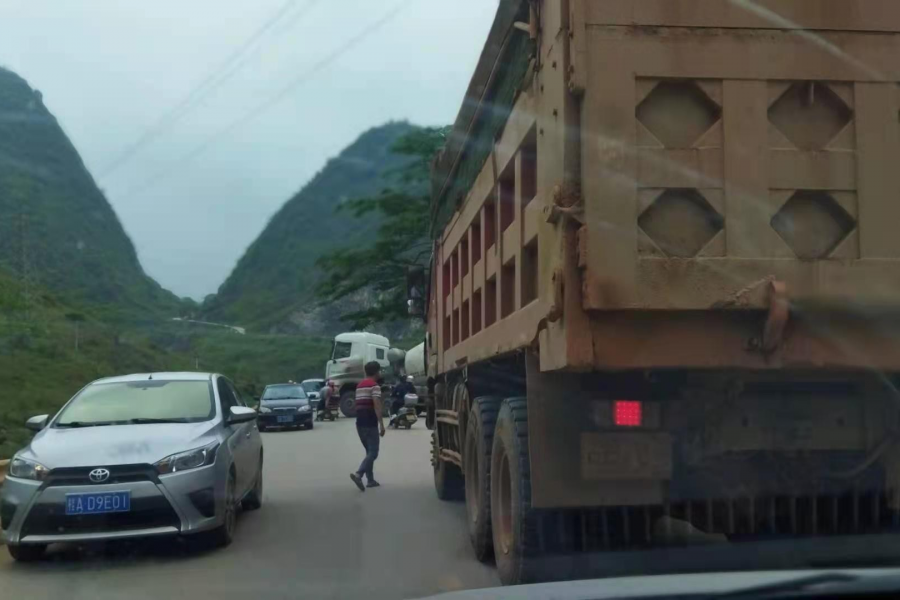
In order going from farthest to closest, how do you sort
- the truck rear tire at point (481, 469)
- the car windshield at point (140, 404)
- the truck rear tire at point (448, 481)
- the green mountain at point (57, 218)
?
the green mountain at point (57, 218) < the truck rear tire at point (448, 481) < the car windshield at point (140, 404) < the truck rear tire at point (481, 469)

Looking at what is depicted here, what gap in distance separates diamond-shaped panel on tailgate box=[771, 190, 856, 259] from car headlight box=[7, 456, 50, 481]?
5364 mm

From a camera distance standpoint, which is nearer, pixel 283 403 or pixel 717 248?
pixel 717 248

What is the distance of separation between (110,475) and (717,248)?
4776 mm

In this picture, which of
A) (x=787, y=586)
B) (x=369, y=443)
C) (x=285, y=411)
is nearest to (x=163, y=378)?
(x=369, y=443)

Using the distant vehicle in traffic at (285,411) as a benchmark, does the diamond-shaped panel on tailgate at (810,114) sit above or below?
above

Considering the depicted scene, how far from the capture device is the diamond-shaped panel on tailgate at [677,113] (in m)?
4.30

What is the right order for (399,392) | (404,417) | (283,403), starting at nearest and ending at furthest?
(404,417), (283,403), (399,392)

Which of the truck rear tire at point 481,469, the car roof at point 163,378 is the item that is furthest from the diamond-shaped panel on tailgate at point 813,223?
the car roof at point 163,378

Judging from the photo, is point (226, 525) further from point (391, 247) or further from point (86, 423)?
point (391, 247)

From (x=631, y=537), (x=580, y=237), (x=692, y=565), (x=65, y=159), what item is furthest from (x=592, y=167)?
(x=65, y=159)

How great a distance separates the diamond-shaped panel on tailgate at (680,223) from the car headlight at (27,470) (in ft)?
16.1

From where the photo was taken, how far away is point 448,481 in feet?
34.8

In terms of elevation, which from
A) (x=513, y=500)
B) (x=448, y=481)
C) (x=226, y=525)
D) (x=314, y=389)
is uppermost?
(x=314, y=389)

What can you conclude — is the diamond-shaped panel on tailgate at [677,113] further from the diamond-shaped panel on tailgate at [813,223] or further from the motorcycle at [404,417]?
the motorcycle at [404,417]
